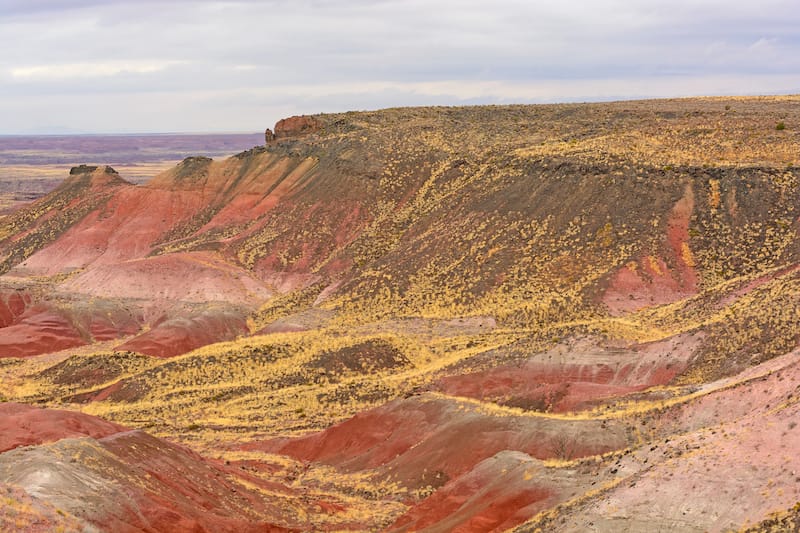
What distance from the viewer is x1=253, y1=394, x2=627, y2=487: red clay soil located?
3406 centimetres

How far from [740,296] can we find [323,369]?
24217mm

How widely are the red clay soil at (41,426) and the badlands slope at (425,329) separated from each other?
124 mm

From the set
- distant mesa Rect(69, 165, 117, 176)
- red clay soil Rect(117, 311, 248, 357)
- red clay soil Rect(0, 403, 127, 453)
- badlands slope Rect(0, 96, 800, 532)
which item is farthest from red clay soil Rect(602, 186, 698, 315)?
distant mesa Rect(69, 165, 117, 176)

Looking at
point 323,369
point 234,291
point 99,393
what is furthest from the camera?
point 234,291

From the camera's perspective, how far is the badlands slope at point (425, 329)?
28.1m

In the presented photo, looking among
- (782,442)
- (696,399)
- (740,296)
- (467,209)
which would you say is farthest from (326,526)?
(467,209)

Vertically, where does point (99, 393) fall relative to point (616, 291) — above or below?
below

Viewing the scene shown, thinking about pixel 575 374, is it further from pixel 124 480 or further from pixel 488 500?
pixel 124 480

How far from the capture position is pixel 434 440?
3906cm

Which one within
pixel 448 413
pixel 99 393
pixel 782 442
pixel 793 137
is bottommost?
pixel 99 393

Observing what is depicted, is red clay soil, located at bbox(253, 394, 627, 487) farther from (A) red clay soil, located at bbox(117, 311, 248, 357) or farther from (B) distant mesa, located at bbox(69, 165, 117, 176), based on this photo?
(B) distant mesa, located at bbox(69, 165, 117, 176)

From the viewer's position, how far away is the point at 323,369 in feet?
194

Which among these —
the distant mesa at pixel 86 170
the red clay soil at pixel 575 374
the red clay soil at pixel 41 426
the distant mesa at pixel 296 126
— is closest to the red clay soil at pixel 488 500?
the red clay soil at pixel 575 374

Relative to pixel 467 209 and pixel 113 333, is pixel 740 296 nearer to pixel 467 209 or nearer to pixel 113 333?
pixel 467 209
